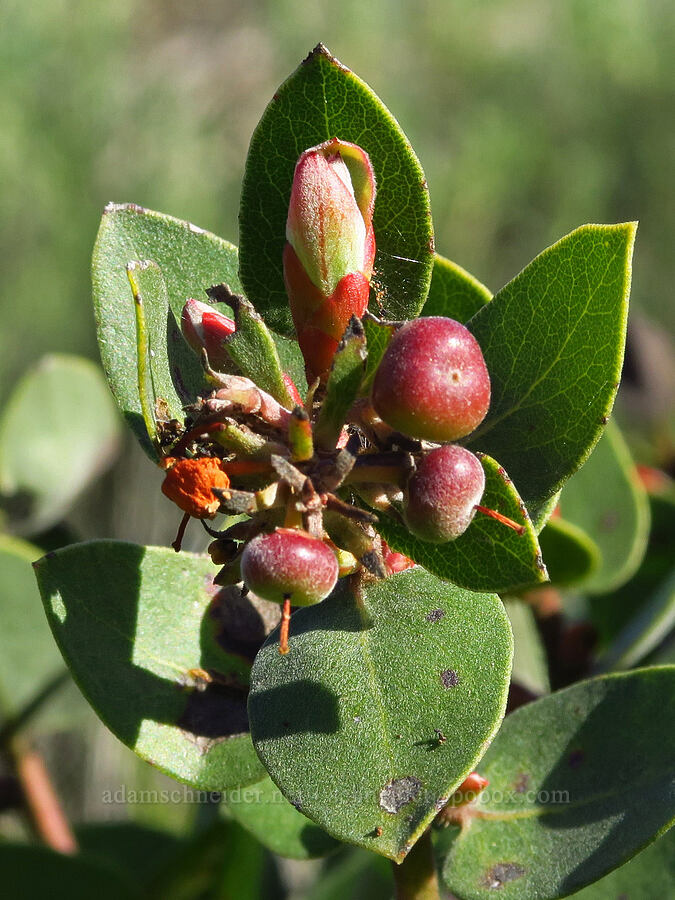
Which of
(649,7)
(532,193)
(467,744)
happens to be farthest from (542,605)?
(649,7)

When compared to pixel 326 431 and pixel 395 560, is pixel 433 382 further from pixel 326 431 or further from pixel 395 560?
pixel 395 560

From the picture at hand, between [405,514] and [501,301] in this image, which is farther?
[501,301]

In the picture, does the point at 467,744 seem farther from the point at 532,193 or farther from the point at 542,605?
the point at 532,193

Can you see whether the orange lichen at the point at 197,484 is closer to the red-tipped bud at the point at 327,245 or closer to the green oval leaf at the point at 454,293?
the red-tipped bud at the point at 327,245

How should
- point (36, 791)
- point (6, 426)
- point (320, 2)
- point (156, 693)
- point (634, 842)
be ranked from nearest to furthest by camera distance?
1. point (634, 842)
2. point (156, 693)
3. point (36, 791)
4. point (6, 426)
5. point (320, 2)

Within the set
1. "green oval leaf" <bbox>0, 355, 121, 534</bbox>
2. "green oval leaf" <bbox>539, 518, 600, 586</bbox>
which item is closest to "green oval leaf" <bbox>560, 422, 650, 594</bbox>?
"green oval leaf" <bbox>539, 518, 600, 586</bbox>

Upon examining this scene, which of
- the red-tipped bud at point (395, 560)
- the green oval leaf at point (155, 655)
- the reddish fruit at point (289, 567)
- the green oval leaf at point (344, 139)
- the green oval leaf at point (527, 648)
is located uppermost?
the green oval leaf at point (344, 139)

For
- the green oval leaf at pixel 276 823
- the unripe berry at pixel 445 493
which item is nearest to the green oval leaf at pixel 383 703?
the unripe berry at pixel 445 493

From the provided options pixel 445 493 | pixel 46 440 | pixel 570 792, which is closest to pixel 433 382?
pixel 445 493
